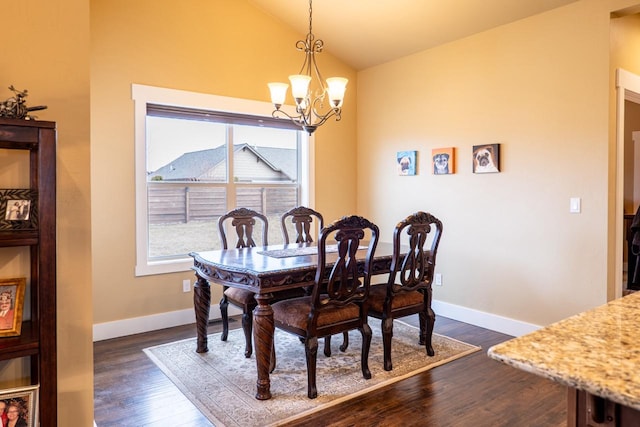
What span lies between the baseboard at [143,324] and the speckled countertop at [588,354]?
3039 millimetres

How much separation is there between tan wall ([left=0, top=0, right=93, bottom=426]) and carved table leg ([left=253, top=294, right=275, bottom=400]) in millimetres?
937

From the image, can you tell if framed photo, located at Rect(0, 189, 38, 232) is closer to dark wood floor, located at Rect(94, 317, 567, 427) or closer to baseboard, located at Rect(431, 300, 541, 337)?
dark wood floor, located at Rect(94, 317, 567, 427)

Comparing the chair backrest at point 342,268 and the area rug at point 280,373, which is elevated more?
the chair backrest at point 342,268

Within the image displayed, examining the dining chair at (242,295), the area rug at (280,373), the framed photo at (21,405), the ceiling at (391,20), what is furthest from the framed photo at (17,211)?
the ceiling at (391,20)

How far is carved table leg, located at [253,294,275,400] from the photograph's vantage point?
2.64m

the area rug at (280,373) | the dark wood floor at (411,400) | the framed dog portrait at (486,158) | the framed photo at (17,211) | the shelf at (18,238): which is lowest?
the dark wood floor at (411,400)

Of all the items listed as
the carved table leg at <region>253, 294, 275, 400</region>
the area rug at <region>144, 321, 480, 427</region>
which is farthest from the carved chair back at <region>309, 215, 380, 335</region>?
Result: the area rug at <region>144, 321, 480, 427</region>

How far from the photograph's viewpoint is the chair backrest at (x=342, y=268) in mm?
2674

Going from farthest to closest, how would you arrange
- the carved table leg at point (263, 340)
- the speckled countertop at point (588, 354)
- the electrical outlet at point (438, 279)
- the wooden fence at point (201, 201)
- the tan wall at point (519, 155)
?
the electrical outlet at point (438, 279) → the wooden fence at point (201, 201) → the tan wall at point (519, 155) → the carved table leg at point (263, 340) → the speckled countertop at point (588, 354)

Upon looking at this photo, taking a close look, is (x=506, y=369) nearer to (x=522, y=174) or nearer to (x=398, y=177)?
(x=522, y=174)

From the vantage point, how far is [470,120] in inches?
167

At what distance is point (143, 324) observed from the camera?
4.00 meters

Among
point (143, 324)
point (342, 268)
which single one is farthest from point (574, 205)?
point (143, 324)

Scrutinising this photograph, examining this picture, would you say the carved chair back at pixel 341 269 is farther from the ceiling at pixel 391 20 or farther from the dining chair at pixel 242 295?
the ceiling at pixel 391 20
